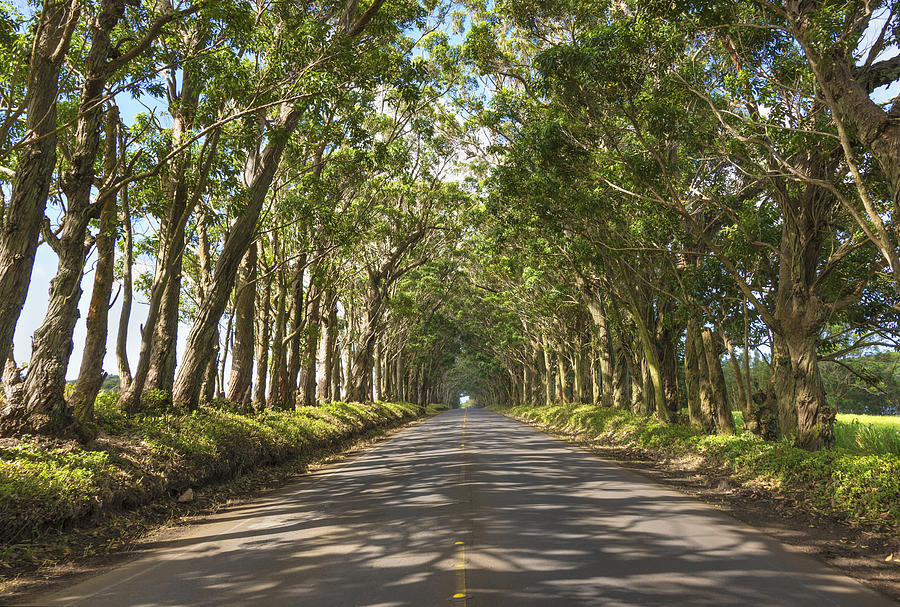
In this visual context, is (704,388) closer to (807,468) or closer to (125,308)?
(807,468)

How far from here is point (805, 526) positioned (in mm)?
6984

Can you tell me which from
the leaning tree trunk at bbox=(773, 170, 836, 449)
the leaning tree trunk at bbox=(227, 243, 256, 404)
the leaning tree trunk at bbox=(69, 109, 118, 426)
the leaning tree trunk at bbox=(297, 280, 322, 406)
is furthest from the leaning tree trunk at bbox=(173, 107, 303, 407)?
the leaning tree trunk at bbox=(773, 170, 836, 449)

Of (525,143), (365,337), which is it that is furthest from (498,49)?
(365,337)

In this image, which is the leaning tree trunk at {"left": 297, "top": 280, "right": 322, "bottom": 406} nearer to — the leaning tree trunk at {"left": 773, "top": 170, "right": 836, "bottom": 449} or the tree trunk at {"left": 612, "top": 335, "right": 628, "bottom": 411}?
the tree trunk at {"left": 612, "top": 335, "right": 628, "bottom": 411}

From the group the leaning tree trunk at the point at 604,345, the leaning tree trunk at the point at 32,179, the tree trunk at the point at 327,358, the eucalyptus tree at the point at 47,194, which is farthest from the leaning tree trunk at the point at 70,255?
the leaning tree trunk at the point at 604,345

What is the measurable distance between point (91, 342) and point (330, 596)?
296 inches

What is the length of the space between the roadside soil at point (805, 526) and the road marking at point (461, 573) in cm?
348

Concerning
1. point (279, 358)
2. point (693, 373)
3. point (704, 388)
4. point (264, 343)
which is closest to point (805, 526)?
point (704, 388)

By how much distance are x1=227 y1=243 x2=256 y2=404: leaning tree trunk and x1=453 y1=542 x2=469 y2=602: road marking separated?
11410 mm

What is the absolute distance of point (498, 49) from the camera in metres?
15.6

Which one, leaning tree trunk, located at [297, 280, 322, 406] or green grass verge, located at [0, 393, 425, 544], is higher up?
leaning tree trunk, located at [297, 280, 322, 406]

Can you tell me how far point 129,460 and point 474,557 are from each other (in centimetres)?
558

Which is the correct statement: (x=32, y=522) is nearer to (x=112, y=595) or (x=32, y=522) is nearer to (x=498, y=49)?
(x=112, y=595)

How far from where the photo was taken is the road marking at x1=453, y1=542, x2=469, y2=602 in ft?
14.4
